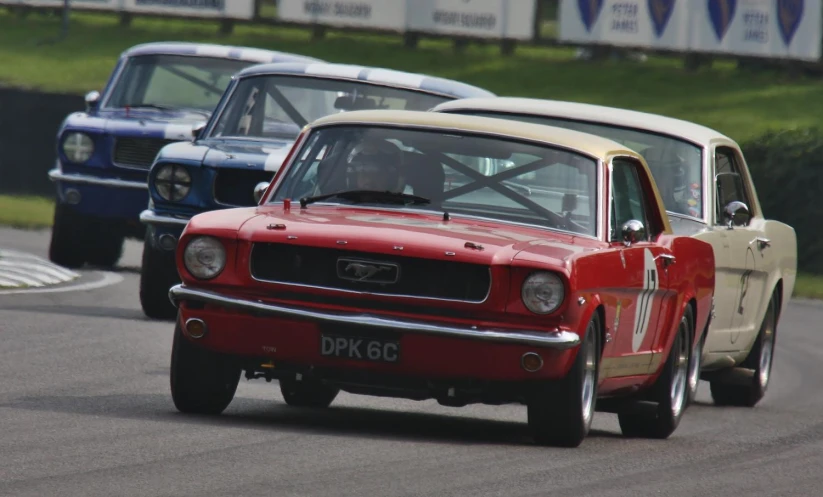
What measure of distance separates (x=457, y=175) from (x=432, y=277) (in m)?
1.03

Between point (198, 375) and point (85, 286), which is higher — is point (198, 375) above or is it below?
above

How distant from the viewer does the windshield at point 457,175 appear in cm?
864

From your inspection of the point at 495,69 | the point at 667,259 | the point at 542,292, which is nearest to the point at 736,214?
the point at 667,259

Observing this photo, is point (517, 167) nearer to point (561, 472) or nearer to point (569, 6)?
point (561, 472)

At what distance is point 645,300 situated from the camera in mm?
8859

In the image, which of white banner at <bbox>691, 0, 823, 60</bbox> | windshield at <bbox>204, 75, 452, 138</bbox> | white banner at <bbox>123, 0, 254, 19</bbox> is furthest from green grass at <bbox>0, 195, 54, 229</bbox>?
white banner at <bbox>123, 0, 254, 19</bbox>

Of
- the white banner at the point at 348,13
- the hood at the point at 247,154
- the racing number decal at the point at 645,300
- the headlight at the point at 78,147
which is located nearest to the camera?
the racing number decal at the point at 645,300

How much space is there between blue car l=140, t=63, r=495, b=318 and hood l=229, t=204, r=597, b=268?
4042 mm

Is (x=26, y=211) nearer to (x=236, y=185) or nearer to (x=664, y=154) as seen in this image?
(x=236, y=185)

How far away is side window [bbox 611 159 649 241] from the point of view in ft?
29.3

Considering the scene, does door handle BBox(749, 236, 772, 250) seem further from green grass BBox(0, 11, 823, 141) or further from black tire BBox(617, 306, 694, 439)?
green grass BBox(0, 11, 823, 141)

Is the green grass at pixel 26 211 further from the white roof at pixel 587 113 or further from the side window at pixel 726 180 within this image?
the side window at pixel 726 180

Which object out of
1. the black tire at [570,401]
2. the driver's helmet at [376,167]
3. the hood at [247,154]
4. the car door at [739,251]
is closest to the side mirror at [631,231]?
the black tire at [570,401]

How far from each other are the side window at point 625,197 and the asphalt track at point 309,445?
987mm
